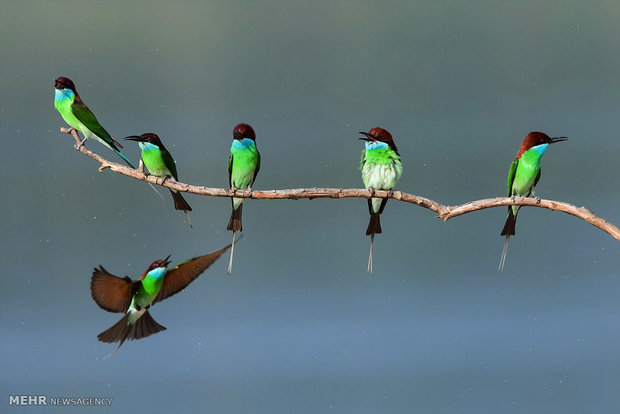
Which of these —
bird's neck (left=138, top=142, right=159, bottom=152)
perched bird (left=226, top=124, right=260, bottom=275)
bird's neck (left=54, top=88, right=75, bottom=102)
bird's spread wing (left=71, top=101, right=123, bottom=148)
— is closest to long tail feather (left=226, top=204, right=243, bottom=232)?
perched bird (left=226, top=124, right=260, bottom=275)

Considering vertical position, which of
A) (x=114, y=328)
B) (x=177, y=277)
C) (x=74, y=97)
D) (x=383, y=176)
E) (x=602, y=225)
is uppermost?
(x=74, y=97)

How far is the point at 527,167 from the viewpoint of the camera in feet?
9.36

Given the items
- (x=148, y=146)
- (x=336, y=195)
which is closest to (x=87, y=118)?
(x=148, y=146)

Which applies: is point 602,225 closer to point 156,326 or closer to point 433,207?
point 433,207

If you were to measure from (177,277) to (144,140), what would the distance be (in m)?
0.56

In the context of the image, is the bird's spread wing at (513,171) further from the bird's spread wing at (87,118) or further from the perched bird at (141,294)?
the bird's spread wing at (87,118)

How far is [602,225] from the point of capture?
2625 mm

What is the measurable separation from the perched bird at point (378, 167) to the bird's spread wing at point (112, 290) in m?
0.90

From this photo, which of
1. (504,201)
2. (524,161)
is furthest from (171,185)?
(524,161)

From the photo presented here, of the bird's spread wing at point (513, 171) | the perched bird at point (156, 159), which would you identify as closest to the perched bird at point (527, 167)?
the bird's spread wing at point (513, 171)

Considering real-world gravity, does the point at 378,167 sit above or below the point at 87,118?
below

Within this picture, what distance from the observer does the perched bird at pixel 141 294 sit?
2.42m

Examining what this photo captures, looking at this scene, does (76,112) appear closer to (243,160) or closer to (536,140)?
(243,160)

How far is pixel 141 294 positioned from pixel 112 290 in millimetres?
93
